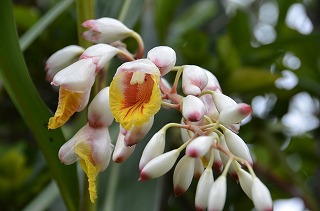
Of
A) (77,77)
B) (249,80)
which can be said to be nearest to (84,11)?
(77,77)

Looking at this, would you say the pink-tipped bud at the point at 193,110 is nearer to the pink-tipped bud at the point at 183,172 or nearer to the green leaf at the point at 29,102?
the pink-tipped bud at the point at 183,172

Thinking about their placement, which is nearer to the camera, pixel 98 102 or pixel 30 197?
pixel 98 102

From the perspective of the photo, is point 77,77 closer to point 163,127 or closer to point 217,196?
point 163,127

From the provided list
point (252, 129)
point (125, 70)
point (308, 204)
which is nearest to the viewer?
point (125, 70)

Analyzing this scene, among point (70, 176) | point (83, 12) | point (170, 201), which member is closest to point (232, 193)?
point (170, 201)

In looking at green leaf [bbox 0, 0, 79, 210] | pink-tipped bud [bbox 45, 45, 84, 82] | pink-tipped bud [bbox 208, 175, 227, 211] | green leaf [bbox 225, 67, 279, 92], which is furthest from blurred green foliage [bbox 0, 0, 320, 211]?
pink-tipped bud [bbox 208, 175, 227, 211]

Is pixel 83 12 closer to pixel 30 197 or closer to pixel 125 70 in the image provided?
pixel 125 70
